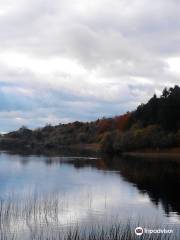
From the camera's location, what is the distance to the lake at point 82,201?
33.2 metres

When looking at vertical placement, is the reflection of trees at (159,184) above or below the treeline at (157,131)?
below

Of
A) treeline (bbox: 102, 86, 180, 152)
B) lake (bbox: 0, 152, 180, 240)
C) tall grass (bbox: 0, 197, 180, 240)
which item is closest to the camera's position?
tall grass (bbox: 0, 197, 180, 240)

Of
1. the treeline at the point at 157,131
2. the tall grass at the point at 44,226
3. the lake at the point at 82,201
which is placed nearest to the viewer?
the tall grass at the point at 44,226

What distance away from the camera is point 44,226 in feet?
105

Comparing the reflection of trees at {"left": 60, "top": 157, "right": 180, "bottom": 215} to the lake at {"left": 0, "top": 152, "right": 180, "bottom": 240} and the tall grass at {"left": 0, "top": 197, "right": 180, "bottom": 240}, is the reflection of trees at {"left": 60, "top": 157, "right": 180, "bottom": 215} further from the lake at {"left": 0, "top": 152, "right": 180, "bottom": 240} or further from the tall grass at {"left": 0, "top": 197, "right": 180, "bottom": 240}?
the tall grass at {"left": 0, "top": 197, "right": 180, "bottom": 240}

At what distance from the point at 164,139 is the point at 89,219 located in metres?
104

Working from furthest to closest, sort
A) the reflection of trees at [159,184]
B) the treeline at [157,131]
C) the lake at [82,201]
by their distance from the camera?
the treeline at [157,131], the reflection of trees at [159,184], the lake at [82,201]

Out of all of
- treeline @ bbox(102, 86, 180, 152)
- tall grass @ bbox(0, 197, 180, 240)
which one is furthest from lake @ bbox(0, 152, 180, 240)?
treeline @ bbox(102, 86, 180, 152)

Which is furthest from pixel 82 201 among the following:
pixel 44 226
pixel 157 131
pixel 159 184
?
pixel 157 131

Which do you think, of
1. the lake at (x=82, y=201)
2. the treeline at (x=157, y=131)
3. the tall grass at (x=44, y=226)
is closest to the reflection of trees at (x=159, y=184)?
the lake at (x=82, y=201)

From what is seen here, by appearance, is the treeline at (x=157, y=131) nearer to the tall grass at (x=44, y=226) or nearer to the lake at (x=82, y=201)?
the lake at (x=82, y=201)

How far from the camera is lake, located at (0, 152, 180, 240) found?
33.2 meters

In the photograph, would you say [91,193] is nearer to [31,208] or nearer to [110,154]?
[31,208]

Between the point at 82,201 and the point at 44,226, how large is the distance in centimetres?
1302
